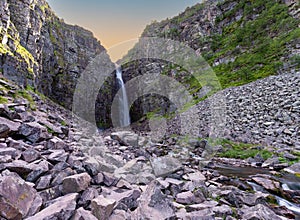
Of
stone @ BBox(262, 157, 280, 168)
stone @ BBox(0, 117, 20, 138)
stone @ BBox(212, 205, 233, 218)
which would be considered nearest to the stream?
→ stone @ BBox(262, 157, 280, 168)

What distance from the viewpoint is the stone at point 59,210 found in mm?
2149

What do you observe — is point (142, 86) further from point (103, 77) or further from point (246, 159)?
point (246, 159)

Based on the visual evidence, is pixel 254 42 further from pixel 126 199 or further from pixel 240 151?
pixel 126 199

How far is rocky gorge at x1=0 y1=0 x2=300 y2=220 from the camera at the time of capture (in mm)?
2781

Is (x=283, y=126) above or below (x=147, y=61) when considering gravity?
below

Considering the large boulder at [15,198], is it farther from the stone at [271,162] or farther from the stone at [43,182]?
the stone at [271,162]

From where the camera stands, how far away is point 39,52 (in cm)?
2638

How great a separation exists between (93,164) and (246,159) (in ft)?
28.6

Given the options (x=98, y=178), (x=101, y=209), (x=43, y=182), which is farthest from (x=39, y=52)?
(x=101, y=209)

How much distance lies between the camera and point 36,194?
2545 mm

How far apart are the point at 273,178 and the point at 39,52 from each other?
3153cm

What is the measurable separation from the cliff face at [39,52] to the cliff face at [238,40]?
673 inches

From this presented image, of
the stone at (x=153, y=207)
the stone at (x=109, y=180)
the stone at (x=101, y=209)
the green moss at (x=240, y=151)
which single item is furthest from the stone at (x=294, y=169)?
the stone at (x=101, y=209)

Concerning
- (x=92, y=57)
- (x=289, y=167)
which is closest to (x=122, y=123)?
(x=92, y=57)
